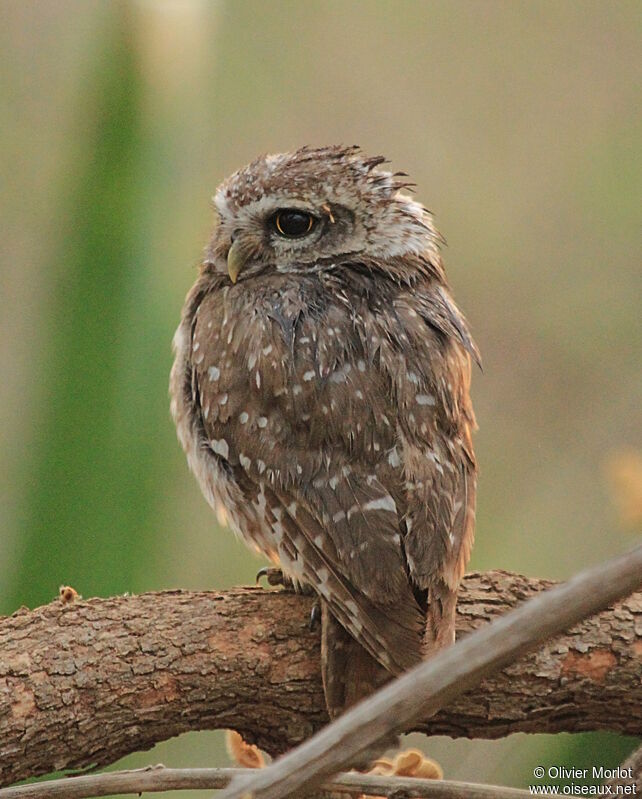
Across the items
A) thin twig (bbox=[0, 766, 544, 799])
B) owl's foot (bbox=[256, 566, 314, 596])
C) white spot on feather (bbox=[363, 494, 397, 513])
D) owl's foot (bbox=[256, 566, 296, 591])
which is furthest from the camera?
owl's foot (bbox=[256, 566, 296, 591])

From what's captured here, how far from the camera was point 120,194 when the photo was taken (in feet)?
11.8

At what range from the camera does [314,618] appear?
2.98 meters

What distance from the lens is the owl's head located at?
3564 millimetres

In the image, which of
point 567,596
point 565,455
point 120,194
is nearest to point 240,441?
point 120,194

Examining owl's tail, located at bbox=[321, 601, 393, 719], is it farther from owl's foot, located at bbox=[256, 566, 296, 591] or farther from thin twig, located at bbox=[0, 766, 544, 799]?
thin twig, located at bbox=[0, 766, 544, 799]

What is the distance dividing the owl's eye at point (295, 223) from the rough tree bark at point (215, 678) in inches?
50.8

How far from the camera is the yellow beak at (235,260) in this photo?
3529 mm

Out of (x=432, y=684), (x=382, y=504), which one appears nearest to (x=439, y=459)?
(x=382, y=504)

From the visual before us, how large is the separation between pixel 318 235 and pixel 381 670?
1.51 metres

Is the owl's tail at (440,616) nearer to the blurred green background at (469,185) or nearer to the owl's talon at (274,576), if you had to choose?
the owl's talon at (274,576)

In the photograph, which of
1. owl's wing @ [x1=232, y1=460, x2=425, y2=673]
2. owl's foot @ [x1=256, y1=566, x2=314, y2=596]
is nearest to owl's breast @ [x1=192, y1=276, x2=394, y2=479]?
owl's wing @ [x1=232, y1=460, x2=425, y2=673]

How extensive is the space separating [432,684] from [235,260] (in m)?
2.61

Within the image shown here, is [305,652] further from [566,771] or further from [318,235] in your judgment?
[318,235]

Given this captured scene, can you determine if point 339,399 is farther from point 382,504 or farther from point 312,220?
point 312,220
